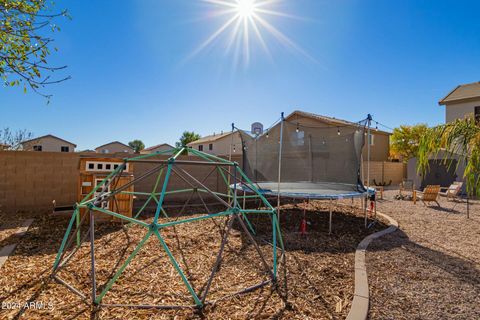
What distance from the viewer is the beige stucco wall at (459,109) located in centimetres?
1423

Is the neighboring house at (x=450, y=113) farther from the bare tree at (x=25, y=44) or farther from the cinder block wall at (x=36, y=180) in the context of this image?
the bare tree at (x=25, y=44)

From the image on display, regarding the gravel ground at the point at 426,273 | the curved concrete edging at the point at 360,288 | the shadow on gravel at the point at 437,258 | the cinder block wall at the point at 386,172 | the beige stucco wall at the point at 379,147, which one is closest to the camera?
the curved concrete edging at the point at 360,288

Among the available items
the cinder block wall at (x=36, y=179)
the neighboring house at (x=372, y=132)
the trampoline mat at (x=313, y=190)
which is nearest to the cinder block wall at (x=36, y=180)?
the cinder block wall at (x=36, y=179)

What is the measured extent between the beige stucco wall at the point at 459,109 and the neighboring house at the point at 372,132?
14.4 feet

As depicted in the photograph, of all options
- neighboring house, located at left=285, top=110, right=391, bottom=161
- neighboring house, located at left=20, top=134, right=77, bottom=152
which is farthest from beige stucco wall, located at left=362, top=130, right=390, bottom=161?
neighboring house, located at left=20, top=134, right=77, bottom=152

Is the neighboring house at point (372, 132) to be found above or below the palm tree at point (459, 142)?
above

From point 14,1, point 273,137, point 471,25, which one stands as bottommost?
point 273,137

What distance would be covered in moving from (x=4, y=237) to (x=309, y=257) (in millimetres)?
5028

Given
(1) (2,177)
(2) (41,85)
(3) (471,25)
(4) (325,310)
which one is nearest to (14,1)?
(2) (41,85)

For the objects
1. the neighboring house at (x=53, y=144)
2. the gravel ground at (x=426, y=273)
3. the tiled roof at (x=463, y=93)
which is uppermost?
the tiled roof at (x=463, y=93)

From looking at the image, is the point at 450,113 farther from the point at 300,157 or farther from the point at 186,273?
the point at 186,273

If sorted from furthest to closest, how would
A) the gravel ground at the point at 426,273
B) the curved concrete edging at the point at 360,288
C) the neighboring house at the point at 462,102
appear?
the neighboring house at the point at 462,102, the gravel ground at the point at 426,273, the curved concrete edging at the point at 360,288

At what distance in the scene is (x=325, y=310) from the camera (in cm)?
225

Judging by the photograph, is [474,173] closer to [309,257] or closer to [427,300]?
[427,300]
